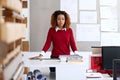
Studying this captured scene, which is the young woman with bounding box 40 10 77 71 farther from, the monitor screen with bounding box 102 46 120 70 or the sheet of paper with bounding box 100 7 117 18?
the sheet of paper with bounding box 100 7 117 18

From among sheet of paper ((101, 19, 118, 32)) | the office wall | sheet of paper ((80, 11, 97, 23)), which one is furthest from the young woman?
sheet of paper ((101, 19, 118, 32))

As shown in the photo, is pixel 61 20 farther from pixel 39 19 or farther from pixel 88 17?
pixel 88 17

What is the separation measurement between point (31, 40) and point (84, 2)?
1.22 m

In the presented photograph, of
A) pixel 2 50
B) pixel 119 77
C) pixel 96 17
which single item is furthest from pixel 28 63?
pixel 96 17

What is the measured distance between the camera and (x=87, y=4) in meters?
4.89

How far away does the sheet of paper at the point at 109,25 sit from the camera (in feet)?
16.0

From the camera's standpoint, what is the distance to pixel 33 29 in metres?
4.83

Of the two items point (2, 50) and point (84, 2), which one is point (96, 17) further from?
point (2, 50)

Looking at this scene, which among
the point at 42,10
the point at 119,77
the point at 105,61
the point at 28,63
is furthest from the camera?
the point at 42,10

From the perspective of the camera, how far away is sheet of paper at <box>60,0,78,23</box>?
4.84 meters

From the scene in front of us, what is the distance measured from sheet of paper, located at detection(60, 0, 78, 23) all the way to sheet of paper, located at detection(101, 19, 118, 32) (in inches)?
20.5

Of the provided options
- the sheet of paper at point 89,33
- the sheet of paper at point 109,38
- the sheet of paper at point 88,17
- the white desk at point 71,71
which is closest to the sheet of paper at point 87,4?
the sheet of paper at point 88,17

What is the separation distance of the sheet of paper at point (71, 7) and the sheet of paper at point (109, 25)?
52cm

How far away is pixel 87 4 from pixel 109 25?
22.7 inches
